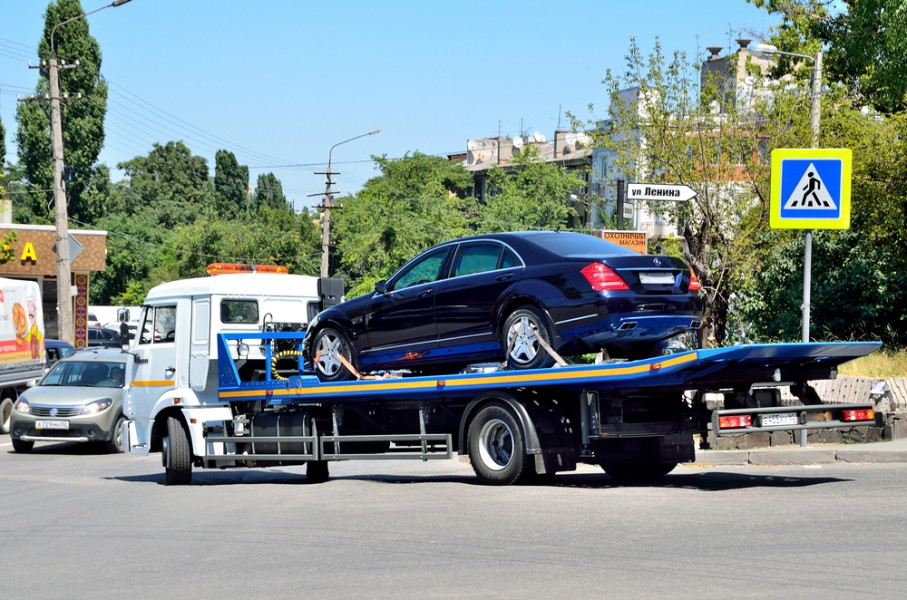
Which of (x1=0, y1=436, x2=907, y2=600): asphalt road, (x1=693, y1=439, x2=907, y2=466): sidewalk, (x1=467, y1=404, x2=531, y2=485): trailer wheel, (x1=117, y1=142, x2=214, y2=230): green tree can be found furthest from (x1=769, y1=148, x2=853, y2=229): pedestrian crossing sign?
(x1=117, y1=142, x2=214, y2=230): green tree

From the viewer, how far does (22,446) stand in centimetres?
2192

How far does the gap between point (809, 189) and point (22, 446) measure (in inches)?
555

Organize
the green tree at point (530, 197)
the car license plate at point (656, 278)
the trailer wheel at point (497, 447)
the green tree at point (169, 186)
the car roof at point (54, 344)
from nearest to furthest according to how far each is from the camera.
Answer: the car license plate at point (656, 278) → the trailer wheel at point (497, 447) → the car roof at point (54, 344) → the green tree at point (530, 197) → the green tree at point (169, 186)

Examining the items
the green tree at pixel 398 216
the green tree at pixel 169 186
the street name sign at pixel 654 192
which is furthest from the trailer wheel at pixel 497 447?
the green tree at pixel 169 186

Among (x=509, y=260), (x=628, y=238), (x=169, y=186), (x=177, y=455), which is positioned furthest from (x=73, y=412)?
(x=169, y=186)

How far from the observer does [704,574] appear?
749cm

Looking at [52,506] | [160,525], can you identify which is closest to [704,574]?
[160,525]

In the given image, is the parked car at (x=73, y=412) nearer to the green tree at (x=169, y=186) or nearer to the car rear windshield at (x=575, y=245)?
the car rear windshield at (x=575, y=245)

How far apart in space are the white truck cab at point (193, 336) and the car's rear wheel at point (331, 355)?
170 cm

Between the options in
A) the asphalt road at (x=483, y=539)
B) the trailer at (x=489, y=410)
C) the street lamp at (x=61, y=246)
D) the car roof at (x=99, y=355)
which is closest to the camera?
the asphalt road at (x=483, y=539)

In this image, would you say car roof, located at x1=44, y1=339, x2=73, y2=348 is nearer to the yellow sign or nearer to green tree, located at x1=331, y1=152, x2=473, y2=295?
the yellow sign

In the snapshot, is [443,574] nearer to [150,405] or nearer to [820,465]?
[820,465]

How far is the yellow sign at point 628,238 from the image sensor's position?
2181 cm

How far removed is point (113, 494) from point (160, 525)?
149 inches
